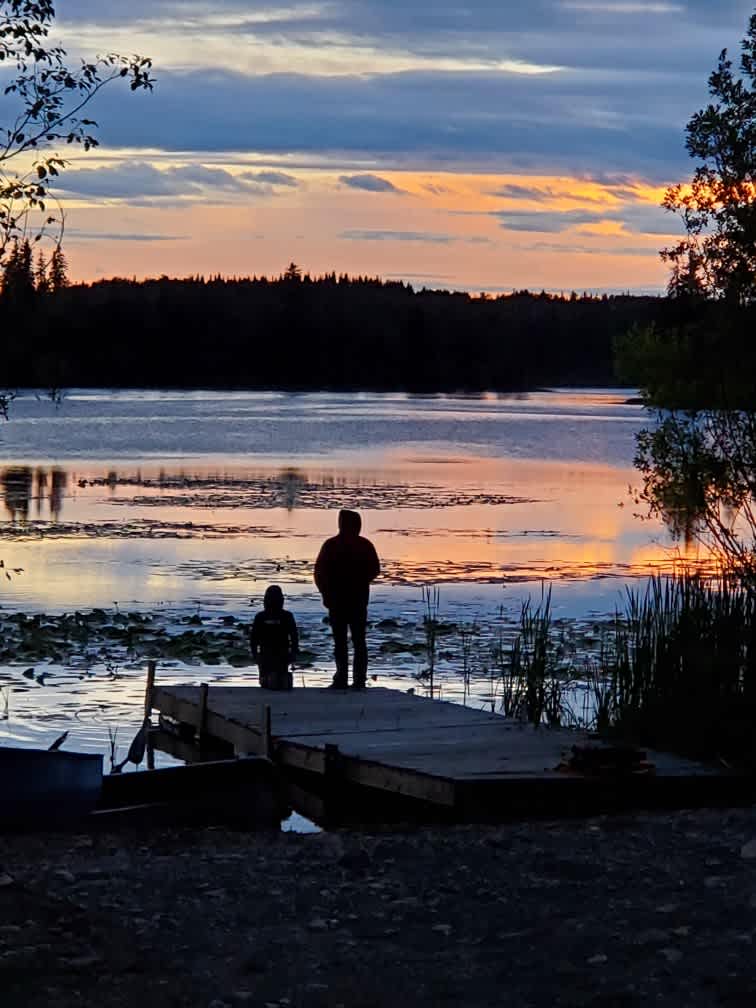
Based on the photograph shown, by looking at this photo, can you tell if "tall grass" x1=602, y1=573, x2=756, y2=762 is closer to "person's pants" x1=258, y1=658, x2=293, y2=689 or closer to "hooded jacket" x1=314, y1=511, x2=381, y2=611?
"hooded jacket" x1=314, y1=511, x2=381, y2=611

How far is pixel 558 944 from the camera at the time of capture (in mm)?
8172

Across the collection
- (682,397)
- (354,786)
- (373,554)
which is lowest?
(354,786)

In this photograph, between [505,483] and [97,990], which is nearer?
[97,990]

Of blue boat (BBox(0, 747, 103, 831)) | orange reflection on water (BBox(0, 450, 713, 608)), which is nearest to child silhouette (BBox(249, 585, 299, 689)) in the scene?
blue boat (BBox(0, 747, 103, 831))

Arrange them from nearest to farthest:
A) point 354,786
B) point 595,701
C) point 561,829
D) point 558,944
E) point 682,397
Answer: point 558,944 < point 561,829 < point 354,786 < point 682,397 < point 595,701

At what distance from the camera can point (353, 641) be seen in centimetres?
1568

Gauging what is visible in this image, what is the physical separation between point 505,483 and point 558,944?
4195cm

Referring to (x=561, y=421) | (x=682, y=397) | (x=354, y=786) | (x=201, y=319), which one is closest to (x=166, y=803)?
(x=354, y=786)

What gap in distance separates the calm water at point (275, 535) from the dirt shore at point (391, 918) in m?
5.38

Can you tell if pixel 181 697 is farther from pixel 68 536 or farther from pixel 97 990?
pixel 68 536

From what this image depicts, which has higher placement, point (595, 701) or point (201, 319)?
point (201, 319)

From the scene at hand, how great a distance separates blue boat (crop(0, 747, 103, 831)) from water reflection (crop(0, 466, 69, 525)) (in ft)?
77.3

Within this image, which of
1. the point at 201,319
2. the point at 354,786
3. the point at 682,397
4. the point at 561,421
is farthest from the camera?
the point at 201,319

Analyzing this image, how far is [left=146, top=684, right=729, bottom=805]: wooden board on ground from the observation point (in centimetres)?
1202
